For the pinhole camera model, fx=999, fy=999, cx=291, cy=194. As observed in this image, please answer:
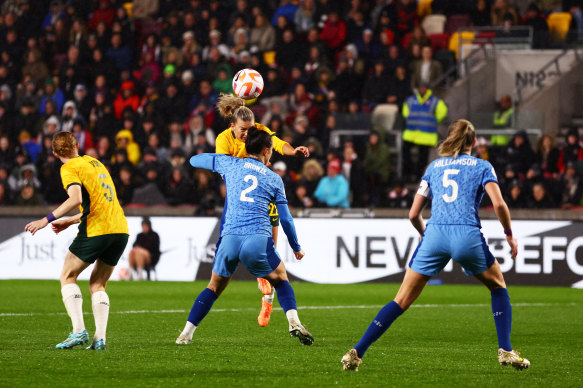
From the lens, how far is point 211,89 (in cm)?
2384

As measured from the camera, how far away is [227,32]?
25.9 m

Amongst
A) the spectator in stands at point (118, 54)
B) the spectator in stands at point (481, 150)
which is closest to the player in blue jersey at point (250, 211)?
the spectator in stands at point (481, 150)

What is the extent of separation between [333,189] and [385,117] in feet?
9.46

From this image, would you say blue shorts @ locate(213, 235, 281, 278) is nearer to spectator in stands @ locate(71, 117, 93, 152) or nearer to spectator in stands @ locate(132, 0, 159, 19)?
spectator in stands @ locate(71, 117, 93, 152)

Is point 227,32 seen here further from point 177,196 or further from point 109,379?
point 109,379

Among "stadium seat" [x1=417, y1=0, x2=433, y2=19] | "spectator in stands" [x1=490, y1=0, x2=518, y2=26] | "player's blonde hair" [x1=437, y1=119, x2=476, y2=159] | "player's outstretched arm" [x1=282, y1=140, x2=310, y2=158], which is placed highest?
"stadium seat" [x1=417, y1=0, x2=433, y2=19]

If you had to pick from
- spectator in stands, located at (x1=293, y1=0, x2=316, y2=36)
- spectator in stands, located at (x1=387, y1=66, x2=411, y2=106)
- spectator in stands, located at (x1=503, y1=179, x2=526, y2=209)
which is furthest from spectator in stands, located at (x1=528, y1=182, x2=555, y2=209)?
spectator in stands, located at (x1=293, y1=0, x2=316, y2=36)

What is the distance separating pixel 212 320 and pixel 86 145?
11793 mm

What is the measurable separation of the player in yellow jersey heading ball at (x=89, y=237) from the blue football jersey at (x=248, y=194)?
1073mm

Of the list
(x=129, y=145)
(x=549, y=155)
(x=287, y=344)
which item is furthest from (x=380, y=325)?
(x=129, y=145)

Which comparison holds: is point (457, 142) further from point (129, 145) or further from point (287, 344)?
point (129, 145)

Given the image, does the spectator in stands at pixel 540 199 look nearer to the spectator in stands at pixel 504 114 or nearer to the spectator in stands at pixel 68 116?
the spectator in stands at pixel 504 114

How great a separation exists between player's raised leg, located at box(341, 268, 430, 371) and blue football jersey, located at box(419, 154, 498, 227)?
492mm

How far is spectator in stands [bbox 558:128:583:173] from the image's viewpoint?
19719 millimetres
